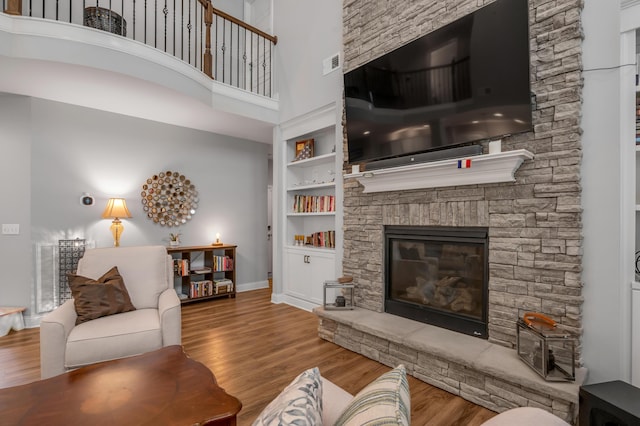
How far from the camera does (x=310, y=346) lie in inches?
117

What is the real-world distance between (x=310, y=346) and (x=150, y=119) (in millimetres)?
3789

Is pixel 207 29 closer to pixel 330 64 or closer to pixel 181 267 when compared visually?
pixel 330 64

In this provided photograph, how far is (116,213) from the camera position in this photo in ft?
12.7

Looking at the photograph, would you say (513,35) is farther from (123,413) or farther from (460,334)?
(123,413)

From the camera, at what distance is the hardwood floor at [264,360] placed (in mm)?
2016

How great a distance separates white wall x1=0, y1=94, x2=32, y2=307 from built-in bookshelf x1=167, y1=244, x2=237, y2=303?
5.06 feet

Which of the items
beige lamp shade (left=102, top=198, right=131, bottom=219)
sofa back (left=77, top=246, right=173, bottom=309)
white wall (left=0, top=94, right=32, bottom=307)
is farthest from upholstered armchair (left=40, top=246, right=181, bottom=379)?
white wall (left=0, top=94, right=32, bottom=307)

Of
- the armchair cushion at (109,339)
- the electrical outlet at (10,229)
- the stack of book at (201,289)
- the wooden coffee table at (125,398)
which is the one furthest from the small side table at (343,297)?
the electrical outlet at (10,229)

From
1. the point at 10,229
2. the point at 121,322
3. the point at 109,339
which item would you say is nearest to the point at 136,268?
the point at 121,322

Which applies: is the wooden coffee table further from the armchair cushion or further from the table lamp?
the table lamp

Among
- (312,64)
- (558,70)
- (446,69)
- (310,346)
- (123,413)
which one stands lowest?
(310,346)

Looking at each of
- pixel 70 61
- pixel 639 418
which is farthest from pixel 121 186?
pixel 639 418

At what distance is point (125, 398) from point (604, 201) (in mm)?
2755

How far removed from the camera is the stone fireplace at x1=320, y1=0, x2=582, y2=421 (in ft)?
6.37
